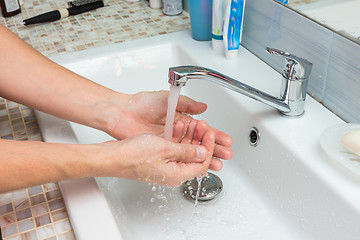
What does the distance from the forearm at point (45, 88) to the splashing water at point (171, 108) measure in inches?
4.2

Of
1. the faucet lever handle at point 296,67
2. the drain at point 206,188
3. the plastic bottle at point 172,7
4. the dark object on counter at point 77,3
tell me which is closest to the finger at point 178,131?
the drain at point 206,188

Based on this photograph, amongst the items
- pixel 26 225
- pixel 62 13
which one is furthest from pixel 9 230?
pixel 62 13

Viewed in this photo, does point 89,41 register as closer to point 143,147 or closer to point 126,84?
point 126,84

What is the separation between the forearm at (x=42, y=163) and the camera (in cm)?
53

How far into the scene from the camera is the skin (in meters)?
0.60

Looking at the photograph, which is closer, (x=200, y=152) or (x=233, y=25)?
(x=200, y=152)

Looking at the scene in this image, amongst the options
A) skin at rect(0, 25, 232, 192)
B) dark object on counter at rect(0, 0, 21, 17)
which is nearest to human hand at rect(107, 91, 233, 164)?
skin at rect(0, 25, 232, 192)

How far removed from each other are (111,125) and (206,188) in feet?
0.71

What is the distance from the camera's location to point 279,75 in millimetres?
878

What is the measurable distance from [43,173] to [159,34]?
0.63 m

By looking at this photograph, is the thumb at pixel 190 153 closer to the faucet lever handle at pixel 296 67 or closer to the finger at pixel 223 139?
the finger at pixel 223 139

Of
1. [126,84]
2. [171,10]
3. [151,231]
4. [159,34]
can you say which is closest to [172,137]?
[151,231]

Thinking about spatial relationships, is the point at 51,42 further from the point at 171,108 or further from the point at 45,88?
the point at 171,108

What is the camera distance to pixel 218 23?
924 mm
